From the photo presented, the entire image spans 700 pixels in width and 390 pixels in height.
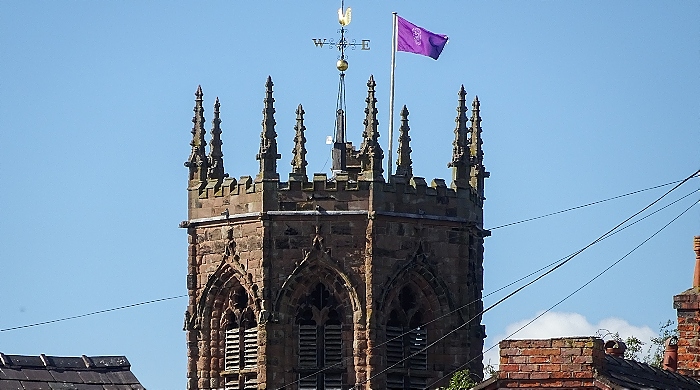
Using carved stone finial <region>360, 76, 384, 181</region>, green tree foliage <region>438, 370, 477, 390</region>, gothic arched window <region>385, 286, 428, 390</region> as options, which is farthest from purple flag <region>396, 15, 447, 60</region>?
green tree foliage <region>438, 370, 477, 390</region>

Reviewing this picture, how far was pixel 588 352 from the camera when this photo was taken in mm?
53875

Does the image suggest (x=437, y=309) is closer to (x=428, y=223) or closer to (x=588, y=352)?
(x=428, y=223)

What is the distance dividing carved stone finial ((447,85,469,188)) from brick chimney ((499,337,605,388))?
2937 centimetres

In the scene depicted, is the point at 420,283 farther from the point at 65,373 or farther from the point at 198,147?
the point at 65,373

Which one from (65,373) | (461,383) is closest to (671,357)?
(461,383)

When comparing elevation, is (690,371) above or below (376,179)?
below

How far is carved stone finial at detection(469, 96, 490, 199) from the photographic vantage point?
85.1 m

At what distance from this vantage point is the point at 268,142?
82.2 metres

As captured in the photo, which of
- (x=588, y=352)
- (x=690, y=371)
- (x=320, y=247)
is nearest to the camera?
(x=588, y=352)

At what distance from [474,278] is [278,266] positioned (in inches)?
234

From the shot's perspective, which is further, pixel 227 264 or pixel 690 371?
pixel 227 264

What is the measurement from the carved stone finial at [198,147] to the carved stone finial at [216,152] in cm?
20

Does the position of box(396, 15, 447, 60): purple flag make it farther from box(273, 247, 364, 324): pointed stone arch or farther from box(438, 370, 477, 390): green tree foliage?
box(438, 370, 477, 390): green tree foliage

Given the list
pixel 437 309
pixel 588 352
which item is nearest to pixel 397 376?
pixel 437 309
